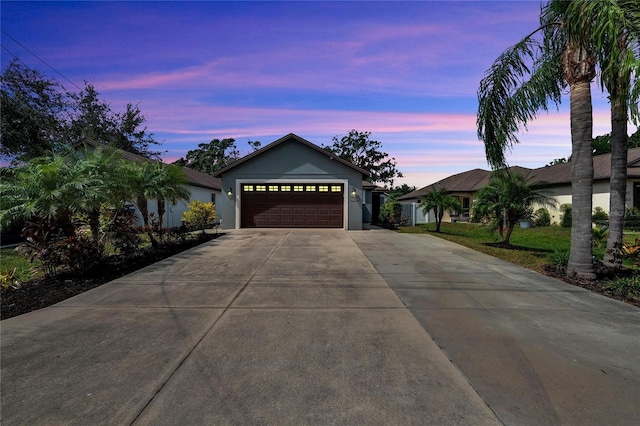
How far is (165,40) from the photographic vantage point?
10000 mm

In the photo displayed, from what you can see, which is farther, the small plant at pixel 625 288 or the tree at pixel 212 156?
the tree at pixel 212 156

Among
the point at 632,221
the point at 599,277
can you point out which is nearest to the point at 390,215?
the point at 632,221

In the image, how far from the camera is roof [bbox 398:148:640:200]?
60.1ft

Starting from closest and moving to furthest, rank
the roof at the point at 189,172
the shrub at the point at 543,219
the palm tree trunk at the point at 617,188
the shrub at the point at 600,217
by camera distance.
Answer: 1. the palm tree trunk at the point at 617,188
2. the roof at the point at 189,172
3. the shrub at the point at 600,217
4. the shrub at the point at 543,219

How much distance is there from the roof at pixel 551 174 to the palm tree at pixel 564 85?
472 centimetres

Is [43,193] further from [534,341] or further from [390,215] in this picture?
[390,215]

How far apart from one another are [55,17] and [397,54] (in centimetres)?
1068

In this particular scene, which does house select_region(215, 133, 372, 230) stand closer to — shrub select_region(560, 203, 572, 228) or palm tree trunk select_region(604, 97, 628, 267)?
palm tree trunk select_region(604, 97, 628, 267)

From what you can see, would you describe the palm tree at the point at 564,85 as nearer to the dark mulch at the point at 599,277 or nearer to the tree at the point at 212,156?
the dark mulch at the point at 599,277

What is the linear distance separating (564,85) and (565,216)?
13991mm

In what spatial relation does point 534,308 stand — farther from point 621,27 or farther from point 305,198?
point 305,198

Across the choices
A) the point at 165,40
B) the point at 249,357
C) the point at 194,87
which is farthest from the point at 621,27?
the point at 194,87

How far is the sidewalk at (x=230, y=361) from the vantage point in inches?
96.3

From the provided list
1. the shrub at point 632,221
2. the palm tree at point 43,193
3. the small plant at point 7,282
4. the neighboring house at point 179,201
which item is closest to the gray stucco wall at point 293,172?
the neighboring house at point 179,201
